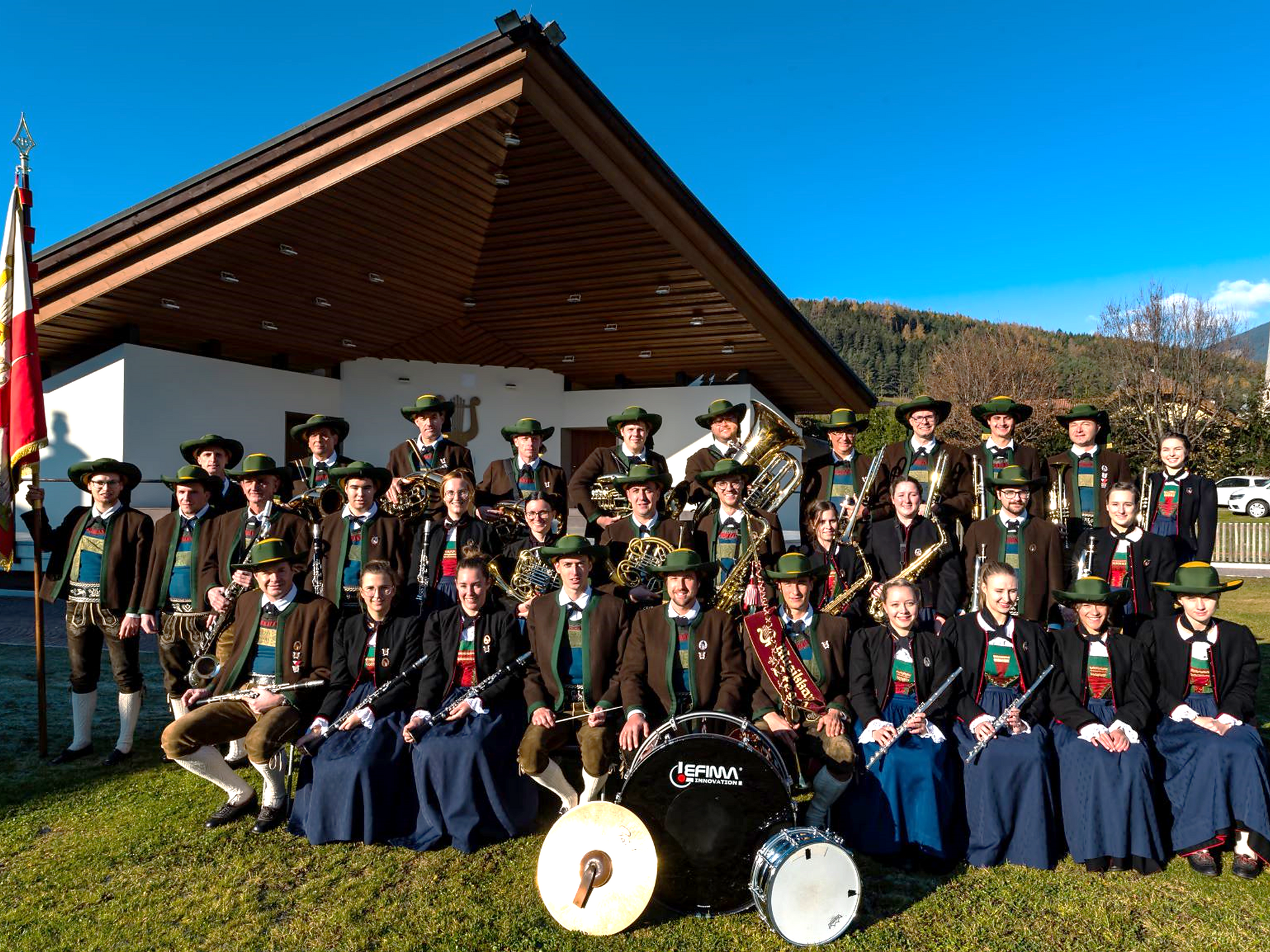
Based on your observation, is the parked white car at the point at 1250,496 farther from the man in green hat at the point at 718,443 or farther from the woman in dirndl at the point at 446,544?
the woman in dirndl at the point at 446,544

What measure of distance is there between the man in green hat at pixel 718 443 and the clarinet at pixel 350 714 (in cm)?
260

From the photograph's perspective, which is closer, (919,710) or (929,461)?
(919,710)

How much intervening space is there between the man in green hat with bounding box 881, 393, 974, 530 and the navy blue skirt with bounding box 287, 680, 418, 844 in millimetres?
4128

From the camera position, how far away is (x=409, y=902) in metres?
3.82

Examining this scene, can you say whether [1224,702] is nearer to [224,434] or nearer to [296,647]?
[296,647]

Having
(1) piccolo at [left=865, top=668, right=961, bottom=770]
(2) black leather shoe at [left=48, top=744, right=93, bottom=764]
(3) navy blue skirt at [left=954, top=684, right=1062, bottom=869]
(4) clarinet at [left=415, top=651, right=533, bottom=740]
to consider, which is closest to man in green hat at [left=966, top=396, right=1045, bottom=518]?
(1) piccolo at [left=865, top=668, right=961, bottom=770]

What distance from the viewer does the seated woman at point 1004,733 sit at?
161 inches

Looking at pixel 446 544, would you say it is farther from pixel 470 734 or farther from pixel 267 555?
pixel 470 734

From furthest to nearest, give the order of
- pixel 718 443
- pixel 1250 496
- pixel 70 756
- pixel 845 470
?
1. pixel 1250 496
2. pixel 718 443
3. pixel 845 470
4. pixel 70 756

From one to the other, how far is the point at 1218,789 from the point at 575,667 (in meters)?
3.42

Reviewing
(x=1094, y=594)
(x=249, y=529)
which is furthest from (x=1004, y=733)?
(x=249, y=529)

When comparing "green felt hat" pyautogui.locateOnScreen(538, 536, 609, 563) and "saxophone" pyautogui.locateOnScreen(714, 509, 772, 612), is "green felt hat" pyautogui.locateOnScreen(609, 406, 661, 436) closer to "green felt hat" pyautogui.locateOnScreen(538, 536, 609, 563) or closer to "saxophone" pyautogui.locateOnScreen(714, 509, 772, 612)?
"saxophone" pyautogui.locateOnScreen(714, 509, 772, 612)

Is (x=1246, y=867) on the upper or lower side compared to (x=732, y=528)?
lower

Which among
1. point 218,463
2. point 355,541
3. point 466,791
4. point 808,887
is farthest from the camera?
point 218,463
